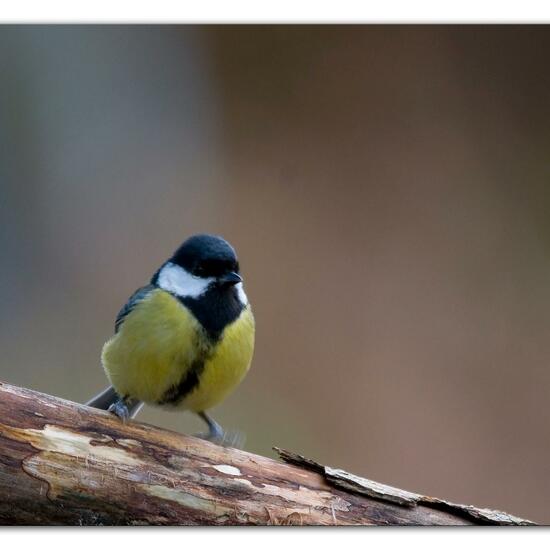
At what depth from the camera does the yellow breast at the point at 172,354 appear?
1789 millimetres

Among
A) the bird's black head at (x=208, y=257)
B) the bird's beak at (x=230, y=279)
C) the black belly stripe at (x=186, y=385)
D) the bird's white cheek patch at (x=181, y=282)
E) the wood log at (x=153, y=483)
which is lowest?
the wood log at (x=153, y=483)

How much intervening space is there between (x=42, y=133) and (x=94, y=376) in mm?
699

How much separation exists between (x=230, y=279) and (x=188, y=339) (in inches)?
6.9

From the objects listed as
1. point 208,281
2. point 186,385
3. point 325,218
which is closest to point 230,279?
point 208,281

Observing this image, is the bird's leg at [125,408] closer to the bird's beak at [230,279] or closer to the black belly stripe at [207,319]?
the black belly stripe at [207,319]

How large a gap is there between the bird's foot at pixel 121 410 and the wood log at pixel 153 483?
0.09 ft

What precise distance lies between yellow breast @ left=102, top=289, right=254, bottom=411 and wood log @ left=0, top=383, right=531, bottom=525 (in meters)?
0.11

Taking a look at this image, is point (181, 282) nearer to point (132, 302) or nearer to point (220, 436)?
point (132, 302)

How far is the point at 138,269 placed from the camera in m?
2.19

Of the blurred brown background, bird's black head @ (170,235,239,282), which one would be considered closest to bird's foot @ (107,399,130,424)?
the blurred brown background

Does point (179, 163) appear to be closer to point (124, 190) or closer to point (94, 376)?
point (124, 190)

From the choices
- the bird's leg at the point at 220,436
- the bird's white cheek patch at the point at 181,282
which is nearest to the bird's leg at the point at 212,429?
the bird's leg at the point at 220,436

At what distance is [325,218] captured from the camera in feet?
7.26
